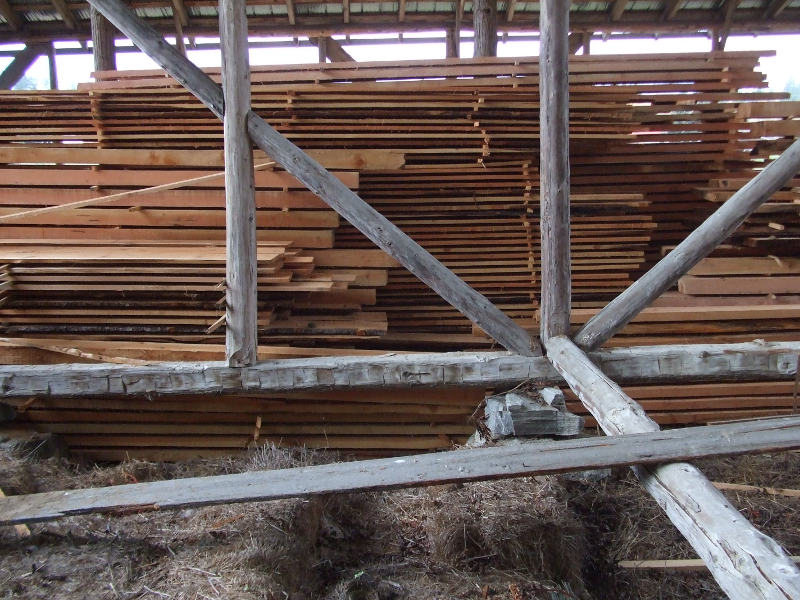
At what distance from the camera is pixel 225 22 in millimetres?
3945

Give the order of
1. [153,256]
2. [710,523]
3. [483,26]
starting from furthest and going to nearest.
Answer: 1. [483,26]
2. [153,256]
3. [710,523]

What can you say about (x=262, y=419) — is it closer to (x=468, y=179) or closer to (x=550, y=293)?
(x=550, y=293)

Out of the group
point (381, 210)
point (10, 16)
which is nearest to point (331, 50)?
point (381, 210)

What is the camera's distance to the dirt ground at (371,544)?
2908mm

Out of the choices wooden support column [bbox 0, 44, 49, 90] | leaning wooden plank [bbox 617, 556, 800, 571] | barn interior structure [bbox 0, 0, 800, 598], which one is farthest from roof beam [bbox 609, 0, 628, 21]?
wooden support column [bbox 0, 44, 49, 90]

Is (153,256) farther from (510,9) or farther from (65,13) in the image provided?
(510,9)

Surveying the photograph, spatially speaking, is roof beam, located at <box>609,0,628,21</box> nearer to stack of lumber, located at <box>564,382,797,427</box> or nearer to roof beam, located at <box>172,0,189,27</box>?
stack of lumber, located at <box>564,382,797,427</box>

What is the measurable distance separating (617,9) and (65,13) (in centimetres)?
752

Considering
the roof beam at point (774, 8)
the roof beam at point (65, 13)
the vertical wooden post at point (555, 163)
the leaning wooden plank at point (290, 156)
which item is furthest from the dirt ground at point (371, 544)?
the roof beam at point (774, 8)

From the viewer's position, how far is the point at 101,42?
7.83 meters

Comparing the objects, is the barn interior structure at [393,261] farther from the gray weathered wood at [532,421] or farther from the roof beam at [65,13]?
the roof beam at [65,13]

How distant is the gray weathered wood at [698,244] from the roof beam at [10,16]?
8.73 m

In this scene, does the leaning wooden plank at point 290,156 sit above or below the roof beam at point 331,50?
below

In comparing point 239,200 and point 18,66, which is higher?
point 18,66
